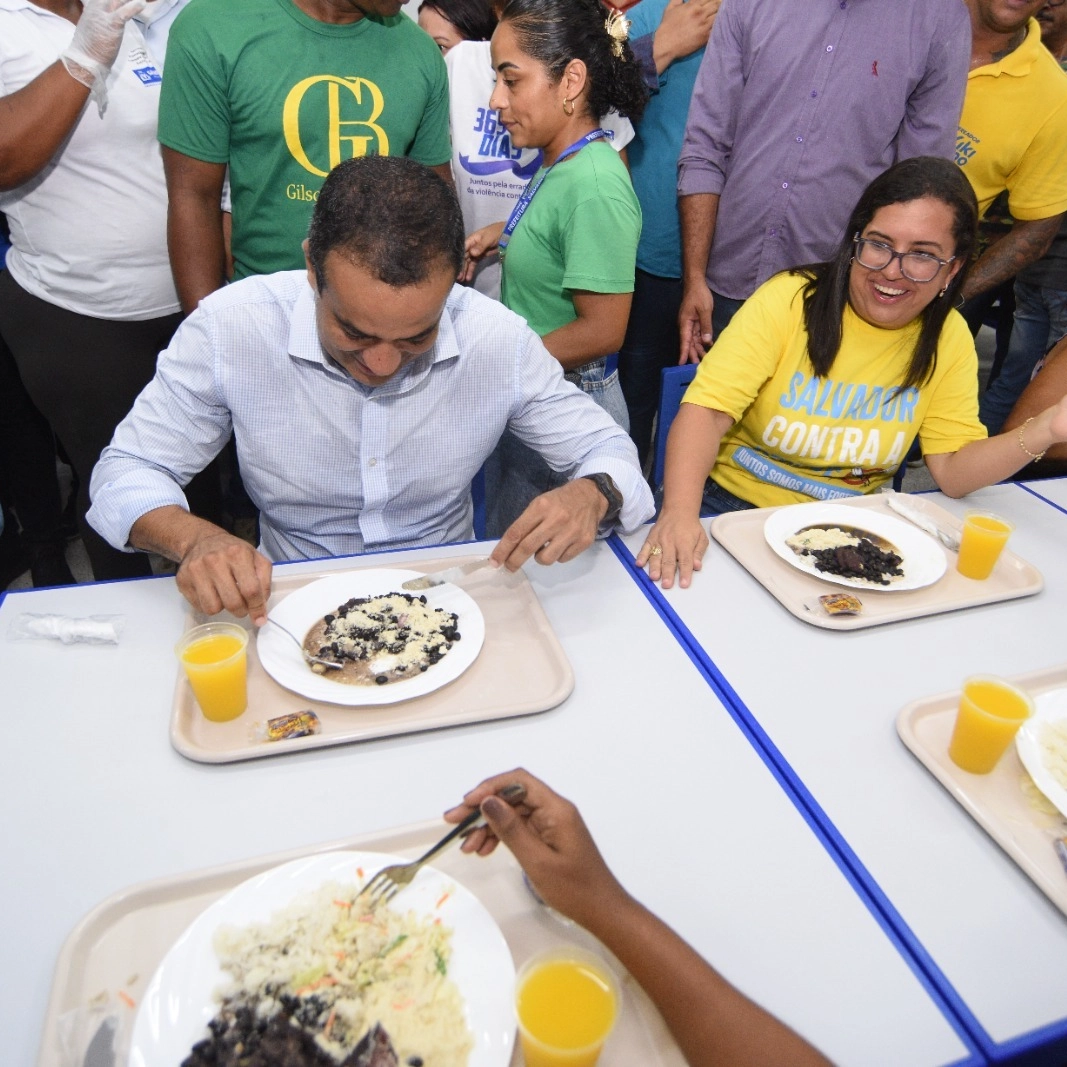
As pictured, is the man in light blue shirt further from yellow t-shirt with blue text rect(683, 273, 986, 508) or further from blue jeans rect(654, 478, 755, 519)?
blue jeans rect(654, 478, 755, 519)

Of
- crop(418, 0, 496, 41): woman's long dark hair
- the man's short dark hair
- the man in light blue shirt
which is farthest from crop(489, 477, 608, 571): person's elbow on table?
crop(418, 0, 496, 41): woman's long dark hair

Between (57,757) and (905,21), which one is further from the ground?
(905,21)

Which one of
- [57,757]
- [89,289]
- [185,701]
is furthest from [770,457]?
[89,289]

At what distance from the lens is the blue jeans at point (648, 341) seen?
3.04 m

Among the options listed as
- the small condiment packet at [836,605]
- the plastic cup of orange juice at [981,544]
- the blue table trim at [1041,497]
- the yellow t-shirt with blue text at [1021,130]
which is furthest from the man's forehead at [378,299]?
the yellow t-shirt with blue text at [1021,130]

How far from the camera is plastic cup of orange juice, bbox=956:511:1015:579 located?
1.58 meters

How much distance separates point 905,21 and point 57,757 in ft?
9.50

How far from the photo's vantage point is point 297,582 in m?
1.52

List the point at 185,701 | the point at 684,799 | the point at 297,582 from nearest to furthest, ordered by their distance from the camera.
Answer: the point at 684,799
the point at 185,701
the point at 297,582

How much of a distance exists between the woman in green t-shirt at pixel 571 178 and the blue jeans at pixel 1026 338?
2430 mm

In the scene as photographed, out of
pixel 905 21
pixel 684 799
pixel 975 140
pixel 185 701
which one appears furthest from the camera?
pixel 975 140

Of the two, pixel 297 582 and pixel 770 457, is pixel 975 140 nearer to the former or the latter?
pixel 770 457

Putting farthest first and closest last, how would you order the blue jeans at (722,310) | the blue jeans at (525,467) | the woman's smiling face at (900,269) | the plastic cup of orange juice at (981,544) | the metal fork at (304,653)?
1. the blue jeans at (722,310)
2. the blue jeans at (525,467)
3. the woman's smiling face at (900,269)
4. the plastic cup of orange juice at (981,544)
5. the metal fork at (304,653)

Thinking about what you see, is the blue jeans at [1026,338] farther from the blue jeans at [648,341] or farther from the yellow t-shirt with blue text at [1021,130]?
the blue jeans at [648,341]
